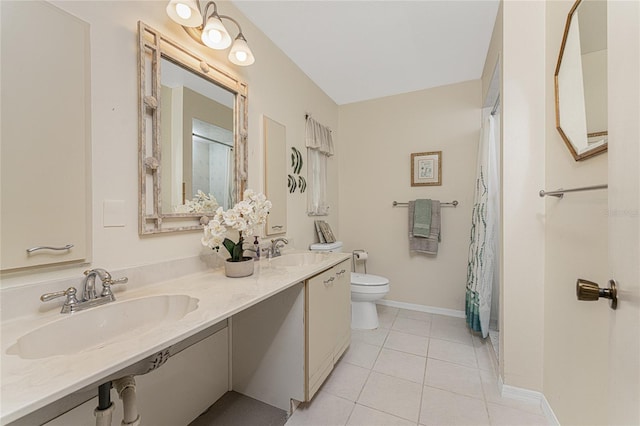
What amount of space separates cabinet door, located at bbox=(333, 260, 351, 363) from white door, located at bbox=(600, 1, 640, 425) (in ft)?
4.18

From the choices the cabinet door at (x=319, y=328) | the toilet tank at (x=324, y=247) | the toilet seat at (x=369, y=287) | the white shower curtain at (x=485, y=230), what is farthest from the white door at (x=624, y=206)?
the toilet tank at (x=324, y=247)


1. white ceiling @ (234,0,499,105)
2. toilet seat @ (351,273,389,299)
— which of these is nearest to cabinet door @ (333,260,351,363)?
toilet seat @ (351,273,389,299)

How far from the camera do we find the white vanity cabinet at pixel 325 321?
4.51 feet

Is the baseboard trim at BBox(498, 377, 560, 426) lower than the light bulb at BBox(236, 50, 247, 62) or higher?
lower

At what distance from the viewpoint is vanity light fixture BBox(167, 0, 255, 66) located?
119 cm

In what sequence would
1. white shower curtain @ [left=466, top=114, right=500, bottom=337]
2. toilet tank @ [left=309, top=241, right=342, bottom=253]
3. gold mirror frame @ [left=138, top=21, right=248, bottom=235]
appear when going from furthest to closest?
toilet tank @ [left=309, top=241, right=342, bottom=253]
white shower curtain @ [left=466, top=114, right=500, bottom=337]
gold mirror frame @ [left=138, top=21, right=248, bottom=235]

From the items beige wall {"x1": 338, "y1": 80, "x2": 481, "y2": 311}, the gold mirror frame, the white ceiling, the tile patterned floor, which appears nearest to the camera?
the gold mirror frame

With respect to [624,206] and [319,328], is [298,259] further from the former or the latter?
[624,206]

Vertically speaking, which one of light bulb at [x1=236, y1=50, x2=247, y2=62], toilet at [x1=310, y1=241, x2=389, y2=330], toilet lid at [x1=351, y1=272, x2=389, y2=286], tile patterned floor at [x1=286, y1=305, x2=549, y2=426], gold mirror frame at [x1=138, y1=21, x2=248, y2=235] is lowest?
tile patterned floor at [x1=286, y1=305, x2=549, y2=426]

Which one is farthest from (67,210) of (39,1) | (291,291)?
(291,291)

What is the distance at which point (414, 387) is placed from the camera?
1.60 m

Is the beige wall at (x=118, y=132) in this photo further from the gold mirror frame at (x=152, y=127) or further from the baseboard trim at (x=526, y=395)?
the baseboard trim at (x=526, y=395)

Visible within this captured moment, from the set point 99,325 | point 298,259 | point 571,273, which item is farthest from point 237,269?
point 571,273

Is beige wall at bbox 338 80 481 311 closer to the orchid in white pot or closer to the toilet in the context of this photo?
the toilet
